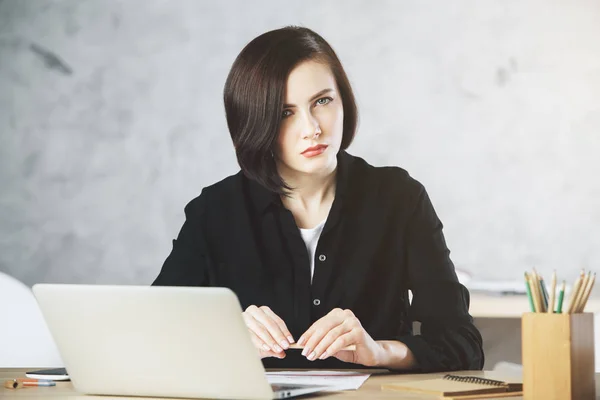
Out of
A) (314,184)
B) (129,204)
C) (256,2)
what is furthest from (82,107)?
(314,184)

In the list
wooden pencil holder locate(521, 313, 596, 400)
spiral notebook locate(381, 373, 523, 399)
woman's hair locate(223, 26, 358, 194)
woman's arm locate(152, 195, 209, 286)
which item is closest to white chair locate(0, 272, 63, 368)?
woman's arm locate(152, 195, 209, 286)

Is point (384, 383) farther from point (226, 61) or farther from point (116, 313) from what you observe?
point (226, 61)

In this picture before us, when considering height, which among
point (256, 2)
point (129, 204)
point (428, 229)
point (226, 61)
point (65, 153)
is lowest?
point (428, 229)

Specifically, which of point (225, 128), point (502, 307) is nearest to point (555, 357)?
point (502, 307)

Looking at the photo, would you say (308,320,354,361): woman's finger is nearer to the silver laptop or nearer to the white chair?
the silver laptop

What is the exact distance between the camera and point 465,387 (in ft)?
3.51

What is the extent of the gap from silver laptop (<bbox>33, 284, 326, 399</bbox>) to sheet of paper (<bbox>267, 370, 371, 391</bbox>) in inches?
2.9

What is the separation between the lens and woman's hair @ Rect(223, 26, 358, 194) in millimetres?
1572

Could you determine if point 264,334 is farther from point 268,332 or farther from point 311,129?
point 311,129

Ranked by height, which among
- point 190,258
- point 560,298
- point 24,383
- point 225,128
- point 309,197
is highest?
point 225,128

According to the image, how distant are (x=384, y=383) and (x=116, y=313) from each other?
0.42 meters

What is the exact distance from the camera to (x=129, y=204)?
10.7ft

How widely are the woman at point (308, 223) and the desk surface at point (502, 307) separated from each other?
62cm

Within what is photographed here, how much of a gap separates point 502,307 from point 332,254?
863mm
